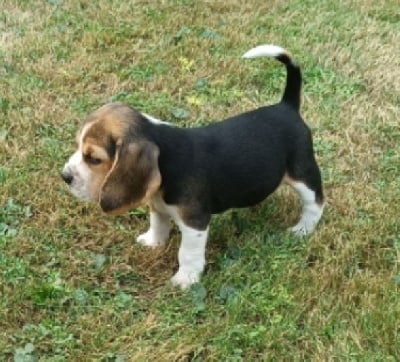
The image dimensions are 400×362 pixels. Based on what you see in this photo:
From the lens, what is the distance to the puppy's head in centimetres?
371

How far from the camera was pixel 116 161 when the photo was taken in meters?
3.72

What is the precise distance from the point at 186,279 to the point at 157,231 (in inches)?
16.1

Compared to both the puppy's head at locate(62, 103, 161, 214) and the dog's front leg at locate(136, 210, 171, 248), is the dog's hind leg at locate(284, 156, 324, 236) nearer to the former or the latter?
the dog's front leg at locate(136, 210, 171, 248)

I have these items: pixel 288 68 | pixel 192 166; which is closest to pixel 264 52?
pixel 288 68

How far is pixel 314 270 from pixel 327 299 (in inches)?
9.6

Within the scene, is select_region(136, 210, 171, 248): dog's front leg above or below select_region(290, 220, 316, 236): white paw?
above

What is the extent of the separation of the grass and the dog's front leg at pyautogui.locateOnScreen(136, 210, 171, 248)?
7 centimetres

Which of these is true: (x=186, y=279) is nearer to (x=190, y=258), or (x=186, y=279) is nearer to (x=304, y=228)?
(x=190, y=258)

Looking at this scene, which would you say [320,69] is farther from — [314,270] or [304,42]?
[314,270]

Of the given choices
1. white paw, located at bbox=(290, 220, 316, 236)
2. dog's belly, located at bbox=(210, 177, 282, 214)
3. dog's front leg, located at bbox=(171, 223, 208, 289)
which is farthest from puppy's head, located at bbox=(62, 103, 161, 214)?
white paw, located at bbox=(290, 220, 316, 236)

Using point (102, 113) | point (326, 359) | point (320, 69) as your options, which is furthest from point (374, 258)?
point (320, 69)

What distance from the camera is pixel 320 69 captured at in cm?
682

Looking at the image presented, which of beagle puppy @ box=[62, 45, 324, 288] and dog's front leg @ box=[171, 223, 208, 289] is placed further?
dog's front leg @ box=[171, 223, 208, 289]

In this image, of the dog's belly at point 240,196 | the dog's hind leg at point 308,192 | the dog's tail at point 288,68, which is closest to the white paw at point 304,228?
the dog's hind leg at point 308,192
